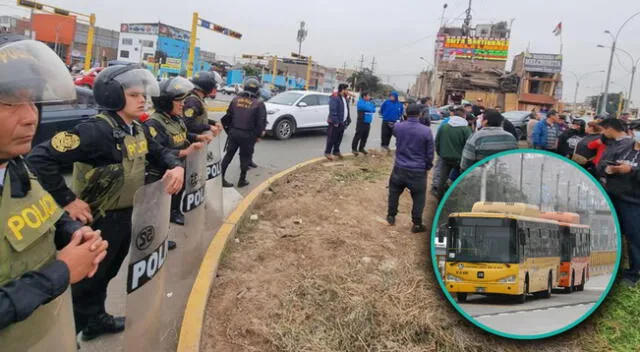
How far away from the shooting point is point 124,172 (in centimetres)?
265

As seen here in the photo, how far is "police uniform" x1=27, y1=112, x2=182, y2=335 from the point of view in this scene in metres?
2.43

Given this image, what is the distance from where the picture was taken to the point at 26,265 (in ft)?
4.79

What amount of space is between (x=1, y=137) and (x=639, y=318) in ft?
12.5

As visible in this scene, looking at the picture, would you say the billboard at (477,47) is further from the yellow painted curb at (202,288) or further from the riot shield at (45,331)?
the riot shield at (45,331)

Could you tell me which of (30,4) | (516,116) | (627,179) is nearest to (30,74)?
(627,179)

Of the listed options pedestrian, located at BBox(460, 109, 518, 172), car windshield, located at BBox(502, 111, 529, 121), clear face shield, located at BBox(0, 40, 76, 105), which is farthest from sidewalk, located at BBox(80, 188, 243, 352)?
car windshield, located at BBox(502, 111, 529, 121)

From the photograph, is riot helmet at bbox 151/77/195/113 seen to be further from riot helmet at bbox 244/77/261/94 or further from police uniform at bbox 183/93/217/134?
riot helmet at bbox 244/77/261/94

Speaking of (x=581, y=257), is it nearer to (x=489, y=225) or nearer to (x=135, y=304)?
(x=489, y=225)

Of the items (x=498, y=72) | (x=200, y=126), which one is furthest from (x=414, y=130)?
(x=498, y=72)

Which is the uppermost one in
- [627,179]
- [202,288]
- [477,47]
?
[477,47]

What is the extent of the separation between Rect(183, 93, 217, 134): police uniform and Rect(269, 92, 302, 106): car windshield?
7874 mm

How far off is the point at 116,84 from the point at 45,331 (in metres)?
1.55

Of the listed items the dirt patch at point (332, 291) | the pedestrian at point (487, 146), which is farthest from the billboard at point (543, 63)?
the pedestrian at point (487, 146)

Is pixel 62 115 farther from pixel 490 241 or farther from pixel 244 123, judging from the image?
pixel 490 241
